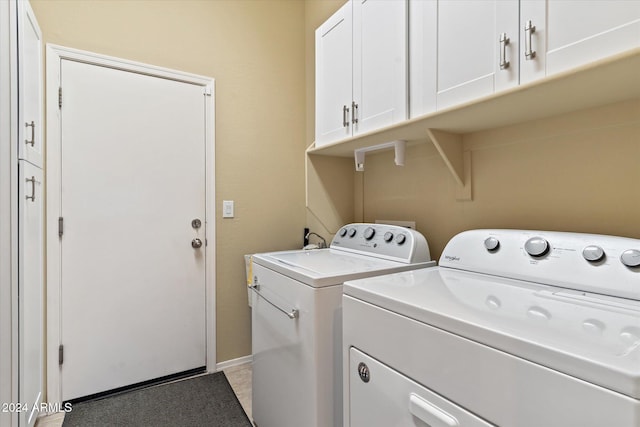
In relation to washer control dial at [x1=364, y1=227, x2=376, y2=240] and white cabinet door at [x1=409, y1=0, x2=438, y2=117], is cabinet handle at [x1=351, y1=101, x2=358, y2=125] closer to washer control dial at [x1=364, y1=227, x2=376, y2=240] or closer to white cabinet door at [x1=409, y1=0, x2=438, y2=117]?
white cabinet door at [x1=409, y1=0, x2=438, y2=117]

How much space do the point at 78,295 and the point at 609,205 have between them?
2503mm

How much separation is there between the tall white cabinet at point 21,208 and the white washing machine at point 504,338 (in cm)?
134

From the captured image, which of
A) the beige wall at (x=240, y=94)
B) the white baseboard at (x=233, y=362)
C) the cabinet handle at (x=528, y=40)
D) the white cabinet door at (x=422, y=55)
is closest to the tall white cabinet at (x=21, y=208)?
the beige wall at (x=240, y=94)

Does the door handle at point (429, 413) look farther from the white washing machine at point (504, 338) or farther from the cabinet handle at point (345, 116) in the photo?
the cabinet handle at point (345, 116)

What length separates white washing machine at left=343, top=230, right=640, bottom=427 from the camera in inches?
20.4

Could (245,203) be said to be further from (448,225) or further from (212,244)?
(448,225)

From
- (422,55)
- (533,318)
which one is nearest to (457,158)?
(422,55)

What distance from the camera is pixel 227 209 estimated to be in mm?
2305

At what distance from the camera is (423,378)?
29.7 inches

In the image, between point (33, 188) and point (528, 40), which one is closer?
point (528, 40)

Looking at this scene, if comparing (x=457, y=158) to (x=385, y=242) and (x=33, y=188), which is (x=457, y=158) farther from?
(x=33, y=188)

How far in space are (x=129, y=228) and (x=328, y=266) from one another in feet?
4.47

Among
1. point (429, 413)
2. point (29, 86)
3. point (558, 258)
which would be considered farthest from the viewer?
point (29, 86)

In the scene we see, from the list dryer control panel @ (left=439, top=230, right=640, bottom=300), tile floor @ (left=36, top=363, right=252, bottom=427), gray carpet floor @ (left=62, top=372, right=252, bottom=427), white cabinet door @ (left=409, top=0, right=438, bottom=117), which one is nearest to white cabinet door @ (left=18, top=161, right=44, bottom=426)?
tile floor @ (left=36, top=363, right=252, bottom=427)
